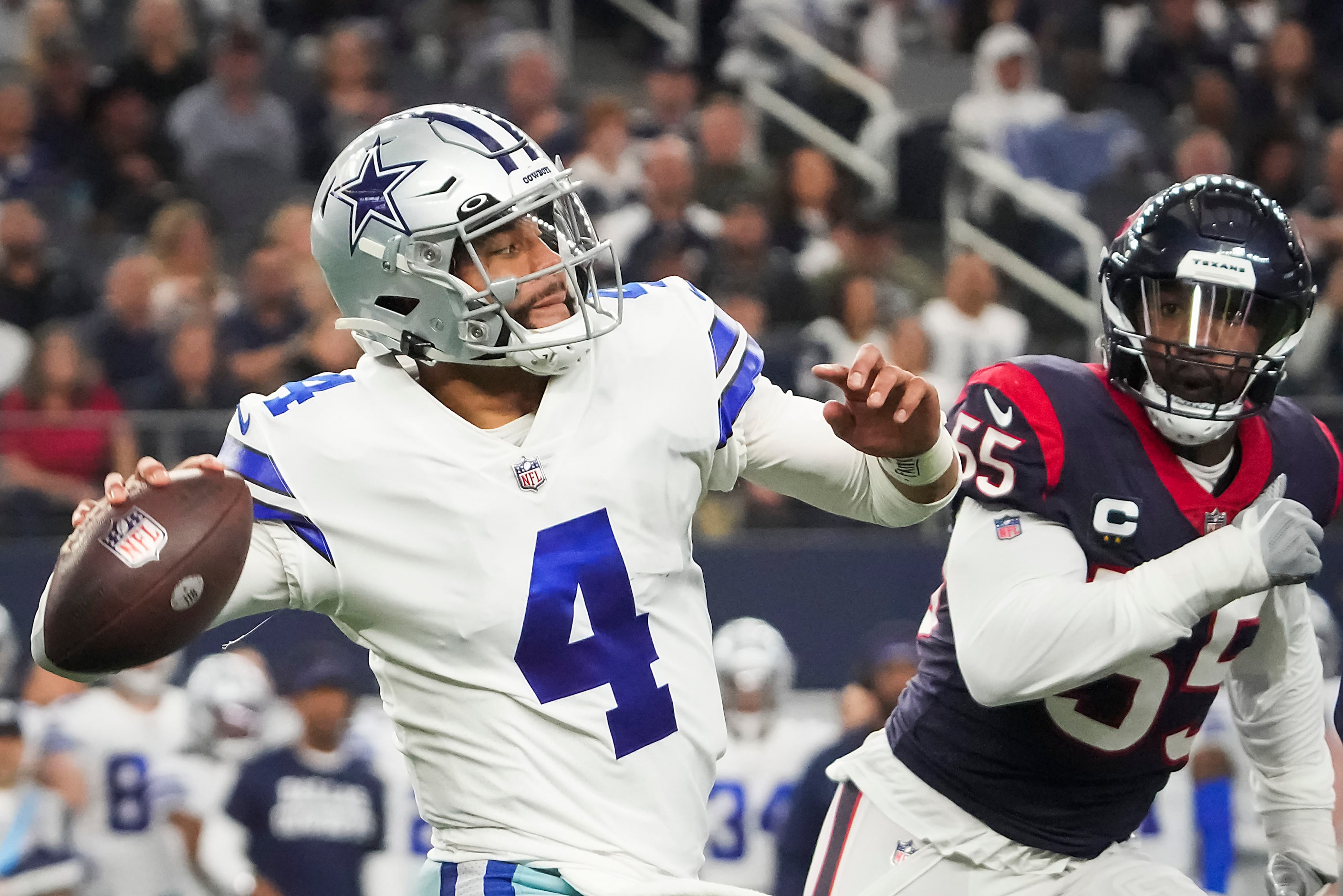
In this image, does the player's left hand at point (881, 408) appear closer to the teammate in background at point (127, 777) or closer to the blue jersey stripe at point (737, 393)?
the blue jersey stripe at point (737, 393)

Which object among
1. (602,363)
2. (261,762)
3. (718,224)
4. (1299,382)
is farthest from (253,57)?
(602,363)

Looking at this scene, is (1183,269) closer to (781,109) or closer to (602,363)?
(602,363)

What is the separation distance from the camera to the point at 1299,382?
702 cm

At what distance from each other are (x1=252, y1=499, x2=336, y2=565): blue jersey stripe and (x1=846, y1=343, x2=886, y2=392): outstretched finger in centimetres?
82

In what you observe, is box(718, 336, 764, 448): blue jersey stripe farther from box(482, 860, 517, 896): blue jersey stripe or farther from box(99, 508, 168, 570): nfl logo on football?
box(99, 508, 168, 570): nfl logo on football

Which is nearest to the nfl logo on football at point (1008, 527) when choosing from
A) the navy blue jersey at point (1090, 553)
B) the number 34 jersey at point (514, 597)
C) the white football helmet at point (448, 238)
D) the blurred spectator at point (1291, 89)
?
the navy blue jersey at point (1090, 553)

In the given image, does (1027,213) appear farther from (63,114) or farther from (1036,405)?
(1036,405)

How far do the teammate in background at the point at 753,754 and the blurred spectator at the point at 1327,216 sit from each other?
339 cm

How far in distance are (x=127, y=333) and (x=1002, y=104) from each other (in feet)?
14.8

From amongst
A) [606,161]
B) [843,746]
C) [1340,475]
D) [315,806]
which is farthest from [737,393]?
[606,161]

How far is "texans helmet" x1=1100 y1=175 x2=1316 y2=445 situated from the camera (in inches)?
124

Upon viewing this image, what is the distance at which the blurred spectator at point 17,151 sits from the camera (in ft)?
27.9

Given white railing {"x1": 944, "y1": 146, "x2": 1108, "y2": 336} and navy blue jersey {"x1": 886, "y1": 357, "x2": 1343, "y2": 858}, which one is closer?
navy blue jersey {"x1": 886, "y1": 357, "x2": 1343, "y2": 858}

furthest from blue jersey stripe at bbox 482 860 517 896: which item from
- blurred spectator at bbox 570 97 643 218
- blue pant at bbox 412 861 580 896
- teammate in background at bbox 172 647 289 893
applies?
blurred spectator at bbox 570 97 643 218
